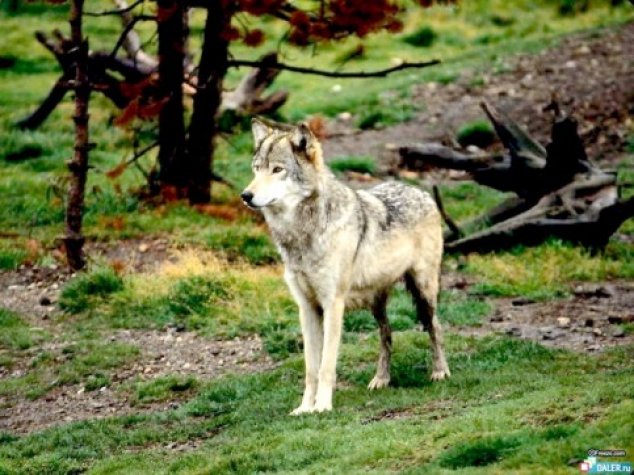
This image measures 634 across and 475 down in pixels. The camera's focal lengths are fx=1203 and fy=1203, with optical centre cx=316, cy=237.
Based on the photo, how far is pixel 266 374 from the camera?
11.2 meters

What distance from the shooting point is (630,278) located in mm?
14039

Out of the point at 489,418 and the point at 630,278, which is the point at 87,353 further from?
the point at 630,278

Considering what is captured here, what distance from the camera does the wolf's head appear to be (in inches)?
376

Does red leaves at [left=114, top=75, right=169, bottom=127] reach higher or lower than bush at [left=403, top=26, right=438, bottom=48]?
higher

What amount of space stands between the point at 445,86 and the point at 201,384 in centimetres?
1383

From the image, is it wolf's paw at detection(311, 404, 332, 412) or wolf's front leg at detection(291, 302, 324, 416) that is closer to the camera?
wolf's paw at detection(311, 404, 332, 412)

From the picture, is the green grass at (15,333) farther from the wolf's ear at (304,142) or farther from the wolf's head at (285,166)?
the wolf's ear at (304,142)

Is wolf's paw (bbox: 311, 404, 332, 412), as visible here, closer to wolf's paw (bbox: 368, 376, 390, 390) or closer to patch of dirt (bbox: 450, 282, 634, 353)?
A: wolf's paw (bbox: 368, 376, 390, 390)

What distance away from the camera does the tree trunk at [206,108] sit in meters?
17.0

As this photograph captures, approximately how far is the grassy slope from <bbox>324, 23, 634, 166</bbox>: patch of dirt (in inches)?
95.9

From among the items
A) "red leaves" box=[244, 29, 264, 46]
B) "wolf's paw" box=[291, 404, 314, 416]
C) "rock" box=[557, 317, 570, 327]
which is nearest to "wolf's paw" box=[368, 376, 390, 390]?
"wolf's paw" box=[291, 404, 314, 416]

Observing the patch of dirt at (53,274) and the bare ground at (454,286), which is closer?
the bare ground at (454,286)

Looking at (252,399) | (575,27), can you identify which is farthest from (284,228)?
(575,27)

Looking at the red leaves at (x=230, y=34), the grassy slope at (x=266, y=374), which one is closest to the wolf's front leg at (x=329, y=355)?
the grassy slope at (x=266, y=374)
